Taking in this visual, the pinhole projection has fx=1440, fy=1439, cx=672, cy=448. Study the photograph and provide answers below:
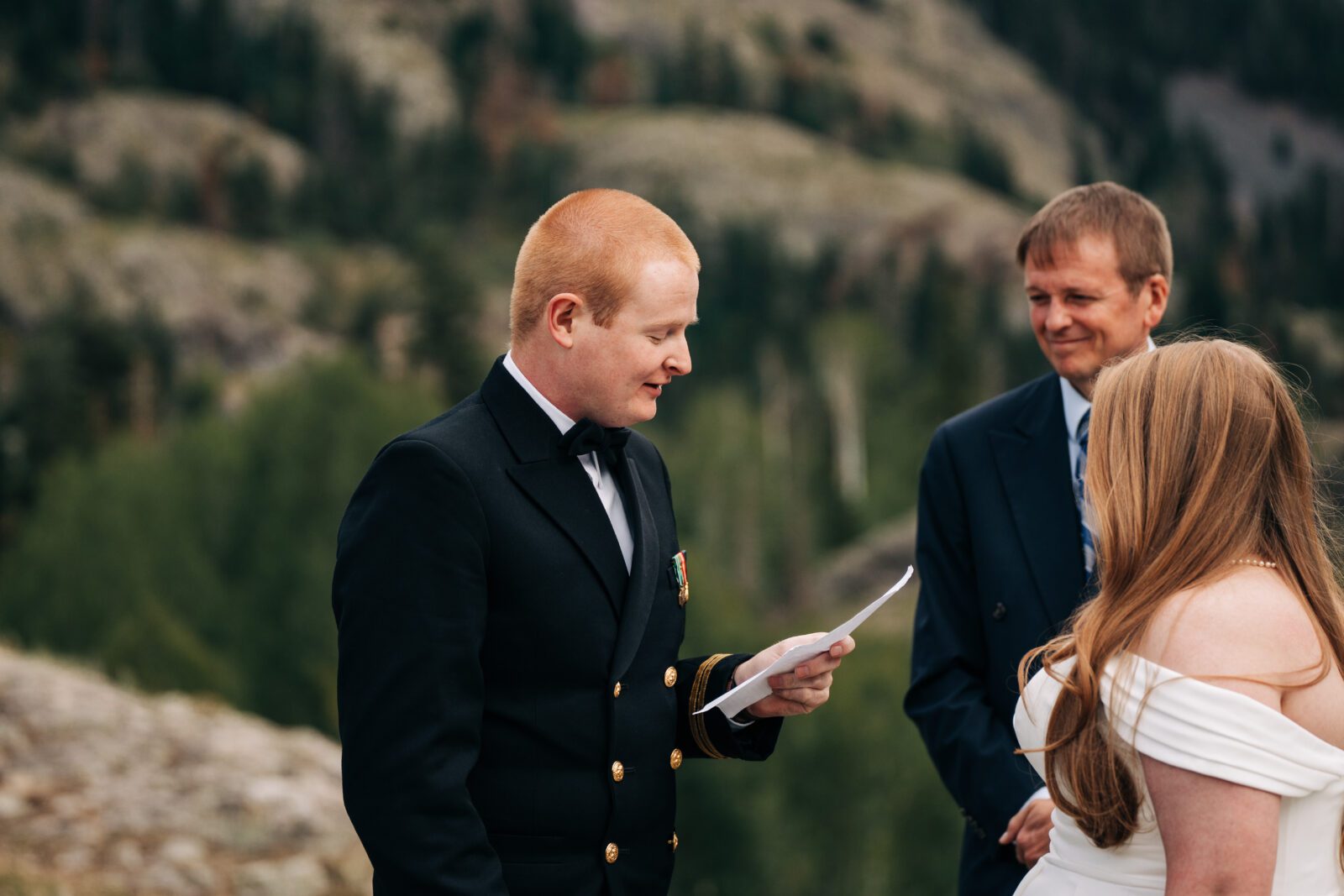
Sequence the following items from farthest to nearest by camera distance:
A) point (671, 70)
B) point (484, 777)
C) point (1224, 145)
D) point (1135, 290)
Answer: point (1224, 145)
point (671, 70)
point (1135, 290)
point (484, 777)

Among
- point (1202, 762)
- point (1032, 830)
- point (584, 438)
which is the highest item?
point (584, 438)

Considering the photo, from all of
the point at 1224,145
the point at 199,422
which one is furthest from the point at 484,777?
the point at 1224,145

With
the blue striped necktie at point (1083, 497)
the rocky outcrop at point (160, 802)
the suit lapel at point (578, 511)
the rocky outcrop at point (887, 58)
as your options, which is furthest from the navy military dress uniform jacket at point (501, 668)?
the rocky outcrop at point (887, 58)

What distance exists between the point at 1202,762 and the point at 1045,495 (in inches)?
66.3

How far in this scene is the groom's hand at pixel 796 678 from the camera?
9.43 ft

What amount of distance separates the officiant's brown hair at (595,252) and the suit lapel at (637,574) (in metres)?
0.41

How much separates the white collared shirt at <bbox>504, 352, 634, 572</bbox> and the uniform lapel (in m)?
0.01

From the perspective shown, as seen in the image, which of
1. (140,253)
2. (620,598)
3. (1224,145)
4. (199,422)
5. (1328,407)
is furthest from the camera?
(1224,145)

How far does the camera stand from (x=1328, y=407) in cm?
10119

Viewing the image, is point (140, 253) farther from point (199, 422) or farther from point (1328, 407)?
point (1328, 407)

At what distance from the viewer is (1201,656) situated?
7.48 feet

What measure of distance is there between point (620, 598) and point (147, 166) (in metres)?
113

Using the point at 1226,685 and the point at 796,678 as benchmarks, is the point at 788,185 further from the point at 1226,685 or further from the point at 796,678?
the point at 1226,685

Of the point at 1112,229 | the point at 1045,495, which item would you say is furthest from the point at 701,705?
the point at 1112,229
